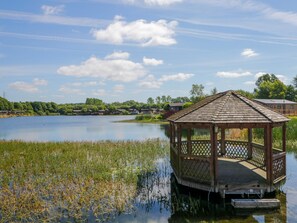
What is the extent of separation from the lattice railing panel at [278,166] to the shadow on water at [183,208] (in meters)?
0.82

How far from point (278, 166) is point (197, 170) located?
333 cm

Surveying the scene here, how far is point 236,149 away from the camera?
62.6ft

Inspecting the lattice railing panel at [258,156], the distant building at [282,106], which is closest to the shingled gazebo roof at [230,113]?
the lattice railing panel at [258,156]

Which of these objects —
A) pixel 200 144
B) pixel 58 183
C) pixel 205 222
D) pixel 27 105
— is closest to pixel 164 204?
pixel 205 222

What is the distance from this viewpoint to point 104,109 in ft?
A: 577

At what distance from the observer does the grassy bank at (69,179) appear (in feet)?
36.4

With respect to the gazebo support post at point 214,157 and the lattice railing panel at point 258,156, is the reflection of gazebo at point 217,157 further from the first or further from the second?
the lattice railing panel at point 258,156

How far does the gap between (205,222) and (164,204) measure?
7.35ft

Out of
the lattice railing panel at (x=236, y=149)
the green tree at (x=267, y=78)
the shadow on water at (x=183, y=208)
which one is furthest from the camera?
the green tree at (x=267, y=78)

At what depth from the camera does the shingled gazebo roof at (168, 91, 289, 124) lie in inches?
497

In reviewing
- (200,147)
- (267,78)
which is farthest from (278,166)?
(267,78)

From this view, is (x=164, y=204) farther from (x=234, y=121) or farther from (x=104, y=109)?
(x=104, y=109)

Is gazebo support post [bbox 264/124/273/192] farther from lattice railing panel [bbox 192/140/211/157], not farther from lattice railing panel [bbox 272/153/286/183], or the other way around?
lattice railing panel [bbox 192/140/211/157]

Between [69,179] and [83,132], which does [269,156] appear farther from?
[83,132]
